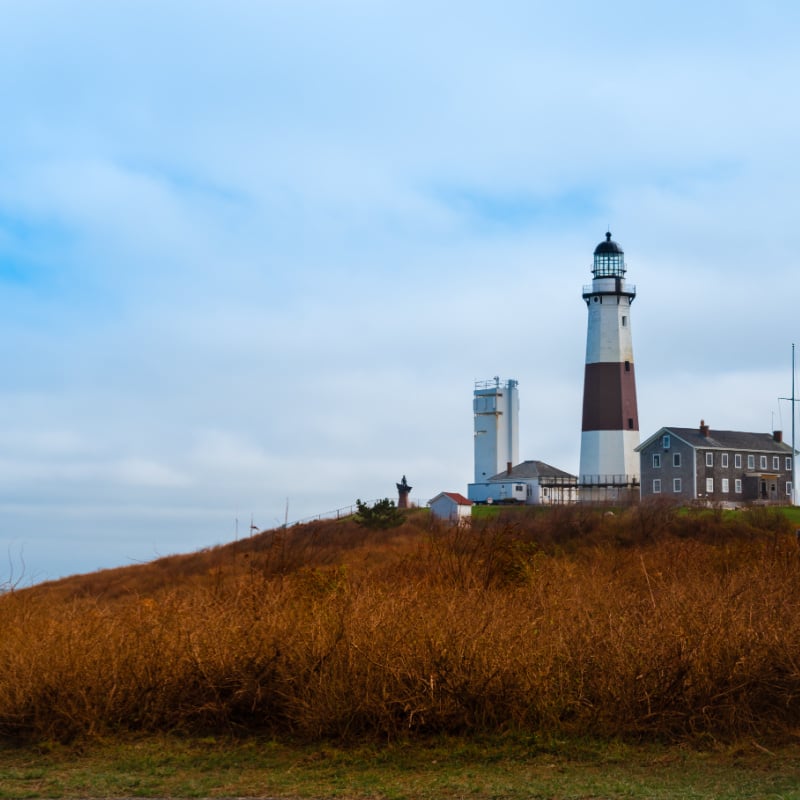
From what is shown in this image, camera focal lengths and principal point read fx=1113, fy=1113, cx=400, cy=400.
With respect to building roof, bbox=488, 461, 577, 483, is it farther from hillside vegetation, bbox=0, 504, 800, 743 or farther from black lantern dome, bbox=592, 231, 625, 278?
hillside vegetation, bbox=0, 504, 800, 743

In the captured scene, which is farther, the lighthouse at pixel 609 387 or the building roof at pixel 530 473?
the building roof at pixel 530 473

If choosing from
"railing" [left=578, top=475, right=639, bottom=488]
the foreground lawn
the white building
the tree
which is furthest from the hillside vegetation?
the white building

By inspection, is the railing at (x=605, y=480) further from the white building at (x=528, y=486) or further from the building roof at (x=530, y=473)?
the building roof at (x=530, y=473)

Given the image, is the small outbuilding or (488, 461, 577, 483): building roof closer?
the small outbuilding

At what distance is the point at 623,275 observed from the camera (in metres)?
67.9

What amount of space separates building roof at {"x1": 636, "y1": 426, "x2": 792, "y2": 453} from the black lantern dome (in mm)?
10224

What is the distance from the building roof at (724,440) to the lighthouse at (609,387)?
2.30m

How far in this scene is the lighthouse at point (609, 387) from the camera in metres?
66.3

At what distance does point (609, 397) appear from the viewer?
218 feet

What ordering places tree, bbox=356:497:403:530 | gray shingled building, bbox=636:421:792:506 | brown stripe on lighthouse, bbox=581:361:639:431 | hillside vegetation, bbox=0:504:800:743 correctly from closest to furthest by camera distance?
1. hillside vegetation, bbox=0:504:800:743
2. tree, bbox=356:497:403:530
3. brown stripe on lighthouse, bbox=581:361:639:431
4. gray shingled building, bbox=636:421:792:506

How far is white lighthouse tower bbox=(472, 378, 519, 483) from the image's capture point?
83188 millimetres

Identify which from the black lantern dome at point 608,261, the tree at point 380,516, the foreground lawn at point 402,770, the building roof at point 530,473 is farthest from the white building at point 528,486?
the foreground lawn at point 402,770

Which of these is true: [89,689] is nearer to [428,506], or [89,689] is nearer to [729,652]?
[729,652]

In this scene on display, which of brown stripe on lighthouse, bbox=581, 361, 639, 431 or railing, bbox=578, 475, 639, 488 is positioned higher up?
brown stripe on lighthouse, bbox=581, 361, 639, 431
